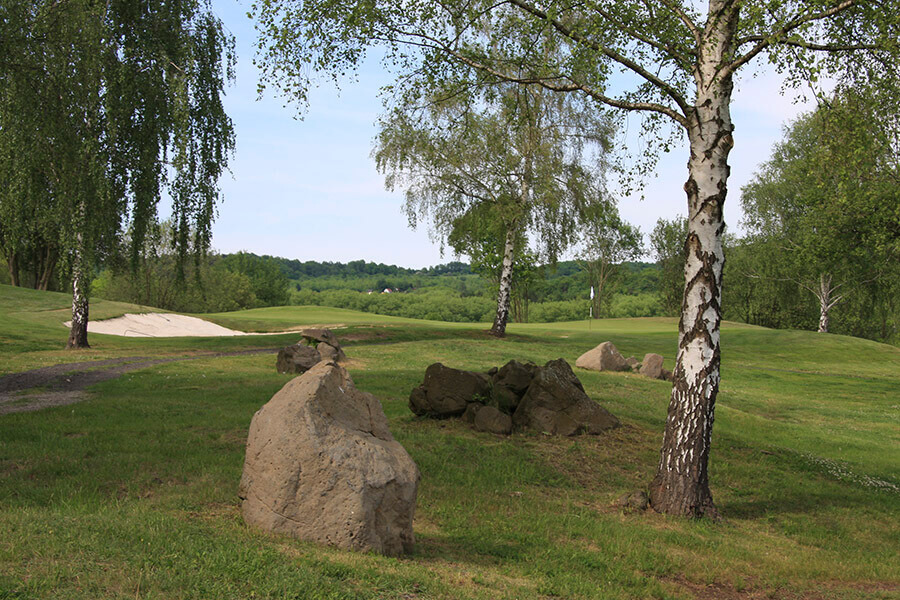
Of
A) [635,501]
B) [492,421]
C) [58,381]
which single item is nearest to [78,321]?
[58,381]

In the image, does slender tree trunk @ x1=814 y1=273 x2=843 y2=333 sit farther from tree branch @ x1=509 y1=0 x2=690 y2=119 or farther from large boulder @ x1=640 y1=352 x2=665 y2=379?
tree branch @ x1=509 y1=0 x2=690 y2=119

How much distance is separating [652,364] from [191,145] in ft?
60.0

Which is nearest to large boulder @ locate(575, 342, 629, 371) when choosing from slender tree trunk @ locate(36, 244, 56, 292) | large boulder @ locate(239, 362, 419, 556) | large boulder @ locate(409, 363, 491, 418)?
large boulder @ locate(409, 363, 491, 418)

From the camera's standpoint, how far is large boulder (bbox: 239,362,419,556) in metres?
6.33

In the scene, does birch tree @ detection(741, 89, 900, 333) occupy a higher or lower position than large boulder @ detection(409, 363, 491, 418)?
higher

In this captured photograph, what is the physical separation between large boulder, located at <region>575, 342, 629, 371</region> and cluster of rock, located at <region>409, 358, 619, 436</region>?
12.0m

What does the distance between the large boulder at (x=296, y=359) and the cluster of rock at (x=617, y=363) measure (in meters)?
11.0

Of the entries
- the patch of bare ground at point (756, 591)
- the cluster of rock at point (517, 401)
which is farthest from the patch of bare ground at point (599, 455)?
the patch of bare ground at point (756, 591)

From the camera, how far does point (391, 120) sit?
3038 centimetres

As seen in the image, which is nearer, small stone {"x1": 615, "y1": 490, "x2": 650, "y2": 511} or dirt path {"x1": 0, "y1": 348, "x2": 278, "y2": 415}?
small stone {"x1": 615, "y1": 490, "x2": 650, "y2": 511}

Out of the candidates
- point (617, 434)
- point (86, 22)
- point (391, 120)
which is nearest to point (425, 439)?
point (617, 434)

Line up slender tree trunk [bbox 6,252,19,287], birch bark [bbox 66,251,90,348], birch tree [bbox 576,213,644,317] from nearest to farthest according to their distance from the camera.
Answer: birch bark [bbox 66,251,90,348], slender tree trunk [bbox 6,252,19,287], birch tree [bbox 576,213,644,317]

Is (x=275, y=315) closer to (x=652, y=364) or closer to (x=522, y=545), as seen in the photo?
(x=652, y=364)

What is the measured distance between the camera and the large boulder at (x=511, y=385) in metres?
13.6
